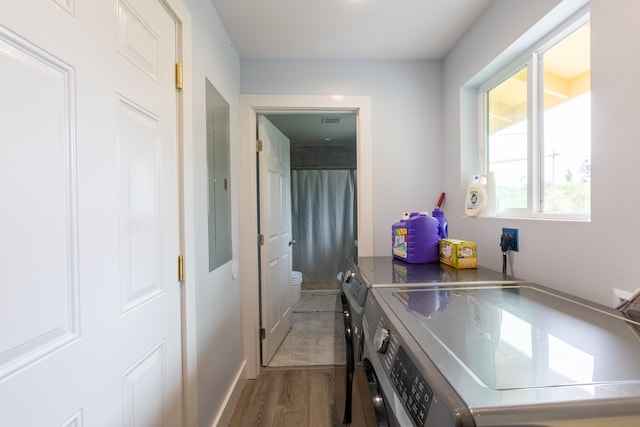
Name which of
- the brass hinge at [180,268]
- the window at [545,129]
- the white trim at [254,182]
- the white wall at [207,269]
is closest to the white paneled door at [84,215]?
the brass hinge at [180,268]

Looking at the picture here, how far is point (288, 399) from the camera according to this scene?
1786 mm

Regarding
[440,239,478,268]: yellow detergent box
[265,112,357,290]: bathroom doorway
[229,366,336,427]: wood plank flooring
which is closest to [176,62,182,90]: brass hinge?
[440,239,478,268]: yellow detergent box

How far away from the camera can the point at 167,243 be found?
3.23ft

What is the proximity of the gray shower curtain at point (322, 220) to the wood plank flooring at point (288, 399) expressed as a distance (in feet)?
6.64

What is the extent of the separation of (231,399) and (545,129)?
7.20ft

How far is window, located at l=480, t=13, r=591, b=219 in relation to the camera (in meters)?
1.13

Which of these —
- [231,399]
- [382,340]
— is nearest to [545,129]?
[382,340]

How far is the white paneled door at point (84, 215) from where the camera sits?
Answer: 0.49 meters

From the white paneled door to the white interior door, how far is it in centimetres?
115

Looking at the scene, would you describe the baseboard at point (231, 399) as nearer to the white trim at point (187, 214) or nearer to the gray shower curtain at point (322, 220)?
the white trim at point (187, 214)

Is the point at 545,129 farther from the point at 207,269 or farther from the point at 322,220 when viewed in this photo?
the point at 322,220

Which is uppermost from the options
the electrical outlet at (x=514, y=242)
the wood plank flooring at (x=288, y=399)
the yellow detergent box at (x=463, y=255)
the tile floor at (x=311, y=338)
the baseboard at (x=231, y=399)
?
the electrical outlet at (x=514, y=242)

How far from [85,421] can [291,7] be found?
5.87 ft

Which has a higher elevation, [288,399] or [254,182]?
[254,182]
